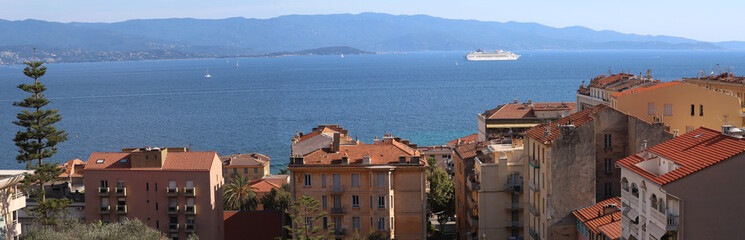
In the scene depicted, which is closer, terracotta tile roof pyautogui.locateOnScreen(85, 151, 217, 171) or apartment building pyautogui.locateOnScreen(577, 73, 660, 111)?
terracotta tile roof pyautogui.locateOnScreen(85, 151, 217, 171)

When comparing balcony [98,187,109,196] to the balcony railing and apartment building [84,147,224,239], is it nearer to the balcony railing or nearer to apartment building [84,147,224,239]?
apartment building [84,147,224,239]

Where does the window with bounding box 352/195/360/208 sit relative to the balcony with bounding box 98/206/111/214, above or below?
above

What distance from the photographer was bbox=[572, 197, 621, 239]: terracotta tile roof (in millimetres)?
29758

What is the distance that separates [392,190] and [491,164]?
15.2ft

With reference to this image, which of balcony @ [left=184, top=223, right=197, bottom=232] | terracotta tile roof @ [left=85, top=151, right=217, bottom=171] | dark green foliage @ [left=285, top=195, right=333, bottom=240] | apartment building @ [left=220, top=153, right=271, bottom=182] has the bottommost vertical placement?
apartment building @ [left=220, top=153, right=271, bottom=182]

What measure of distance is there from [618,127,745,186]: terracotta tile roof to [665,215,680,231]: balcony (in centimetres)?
88

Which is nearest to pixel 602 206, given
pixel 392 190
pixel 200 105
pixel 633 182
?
pixel 633 182

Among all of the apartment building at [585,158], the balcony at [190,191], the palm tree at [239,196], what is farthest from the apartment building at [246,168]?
the apartment building at [585,158]

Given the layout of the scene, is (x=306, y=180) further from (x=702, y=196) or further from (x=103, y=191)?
(x=702, y=196)

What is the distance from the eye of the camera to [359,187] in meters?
40.3

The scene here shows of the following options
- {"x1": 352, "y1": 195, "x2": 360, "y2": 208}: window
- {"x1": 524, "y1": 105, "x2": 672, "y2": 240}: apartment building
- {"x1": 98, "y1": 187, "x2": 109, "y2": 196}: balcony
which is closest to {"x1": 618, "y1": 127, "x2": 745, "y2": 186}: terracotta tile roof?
{"x1": 524, "y1": 105, "x2": 672, "y2": 240}: apartment building

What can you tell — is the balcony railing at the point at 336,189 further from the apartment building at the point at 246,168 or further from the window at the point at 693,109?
the apartment building at the point at 246,168

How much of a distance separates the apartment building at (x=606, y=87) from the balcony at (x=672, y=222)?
36144 mm

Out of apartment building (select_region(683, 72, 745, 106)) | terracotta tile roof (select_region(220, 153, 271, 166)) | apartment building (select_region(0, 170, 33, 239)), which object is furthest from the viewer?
terracotta tile roof (select_region(220, 153, 271, 166))
